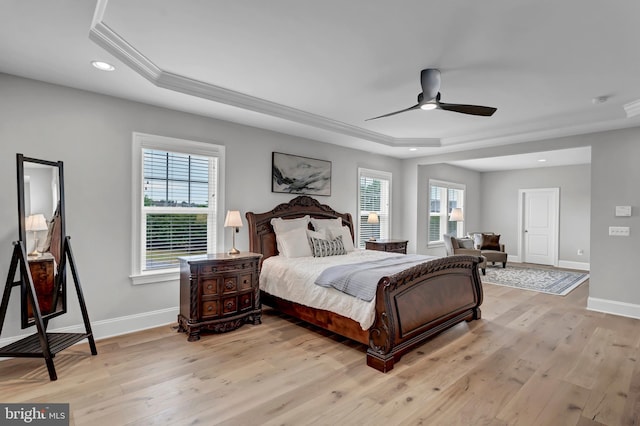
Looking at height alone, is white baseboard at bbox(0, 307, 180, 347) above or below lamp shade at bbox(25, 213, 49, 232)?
below

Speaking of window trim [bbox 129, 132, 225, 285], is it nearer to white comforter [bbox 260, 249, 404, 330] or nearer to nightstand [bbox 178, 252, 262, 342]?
nightstand [bbox 178, 252, 262, 342]

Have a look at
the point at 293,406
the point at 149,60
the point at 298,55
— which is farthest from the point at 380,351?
the point at 149,60

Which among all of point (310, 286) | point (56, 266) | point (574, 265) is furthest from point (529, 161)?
point (56, 266)

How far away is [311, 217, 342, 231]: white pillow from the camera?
16.1ft

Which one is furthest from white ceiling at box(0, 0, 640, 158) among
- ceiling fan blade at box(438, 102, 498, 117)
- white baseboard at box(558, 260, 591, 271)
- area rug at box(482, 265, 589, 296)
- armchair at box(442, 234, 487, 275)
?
white baseboard at box(558, 260, 591, 271)

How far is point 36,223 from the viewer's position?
279 centimetres

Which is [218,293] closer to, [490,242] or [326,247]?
[326,247]

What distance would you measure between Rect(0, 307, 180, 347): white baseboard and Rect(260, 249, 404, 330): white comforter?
44.7 inches

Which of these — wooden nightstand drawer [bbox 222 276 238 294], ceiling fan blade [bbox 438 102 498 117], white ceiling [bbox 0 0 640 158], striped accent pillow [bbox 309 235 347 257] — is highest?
white ceiling [bbox 0 0 640 158]

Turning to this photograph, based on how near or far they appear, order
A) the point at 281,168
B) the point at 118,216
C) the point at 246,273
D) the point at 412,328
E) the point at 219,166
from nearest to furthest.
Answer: the point at 412,328 → the point at 118,216 → the point at 246,273 → the point at 219,166 → the point at 281,168

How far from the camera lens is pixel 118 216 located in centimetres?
346

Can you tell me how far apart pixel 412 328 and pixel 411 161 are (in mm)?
4387

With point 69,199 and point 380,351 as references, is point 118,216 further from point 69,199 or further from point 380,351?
point 380,351

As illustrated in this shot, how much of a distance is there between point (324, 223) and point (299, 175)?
83 centimetres
